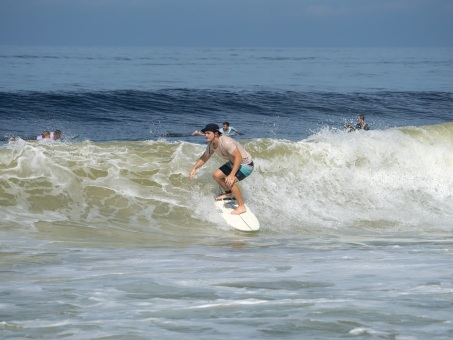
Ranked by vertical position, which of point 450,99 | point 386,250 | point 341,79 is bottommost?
point 386,250

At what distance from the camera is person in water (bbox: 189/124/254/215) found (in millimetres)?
11430

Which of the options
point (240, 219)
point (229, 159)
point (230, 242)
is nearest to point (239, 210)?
point (240, 219)

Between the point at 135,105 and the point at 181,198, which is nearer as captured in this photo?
the point at 181,198

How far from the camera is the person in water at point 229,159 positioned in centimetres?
1143

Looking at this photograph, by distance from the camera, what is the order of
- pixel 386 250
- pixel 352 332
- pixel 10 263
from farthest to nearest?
pixel 386 250, pixel 10 263, pixel 352 332

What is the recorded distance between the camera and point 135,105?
37.2 metres

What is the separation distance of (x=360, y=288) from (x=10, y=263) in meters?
3.64

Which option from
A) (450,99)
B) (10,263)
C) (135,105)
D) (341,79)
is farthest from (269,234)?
(341,79)

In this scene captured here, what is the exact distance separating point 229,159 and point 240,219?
2.96 feet

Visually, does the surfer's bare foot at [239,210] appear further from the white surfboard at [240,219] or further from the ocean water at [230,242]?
the ocean water at [230,242]

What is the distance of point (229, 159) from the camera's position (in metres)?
11.7

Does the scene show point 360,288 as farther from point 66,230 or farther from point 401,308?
point 66,230

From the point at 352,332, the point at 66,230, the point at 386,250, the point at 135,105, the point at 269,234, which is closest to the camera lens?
the point at 352,332

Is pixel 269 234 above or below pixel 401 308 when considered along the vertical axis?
above
